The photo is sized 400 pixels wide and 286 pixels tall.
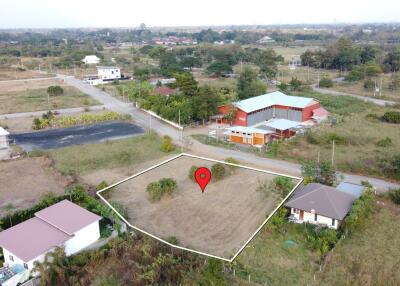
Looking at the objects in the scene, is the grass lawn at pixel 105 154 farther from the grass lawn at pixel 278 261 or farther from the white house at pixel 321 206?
the grass lawn at pixel 278 261

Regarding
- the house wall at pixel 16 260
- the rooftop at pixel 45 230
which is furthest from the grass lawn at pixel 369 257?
the house wall at pixel 16 260

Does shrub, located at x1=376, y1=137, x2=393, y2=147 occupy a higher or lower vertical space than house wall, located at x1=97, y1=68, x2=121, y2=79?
lower

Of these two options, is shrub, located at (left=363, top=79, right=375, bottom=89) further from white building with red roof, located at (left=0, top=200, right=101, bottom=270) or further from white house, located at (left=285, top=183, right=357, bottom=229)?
white building with red roof, located at (left=0, top=200, right=101, bottom=270)

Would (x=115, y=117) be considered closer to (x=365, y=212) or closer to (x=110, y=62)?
(x=365, y=212)

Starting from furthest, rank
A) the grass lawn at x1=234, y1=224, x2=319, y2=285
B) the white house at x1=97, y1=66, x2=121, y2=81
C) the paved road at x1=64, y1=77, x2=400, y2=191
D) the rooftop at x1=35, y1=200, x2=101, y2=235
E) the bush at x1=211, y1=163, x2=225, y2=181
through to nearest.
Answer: the white house at x1=97, y1=66, x2=121, y2=81, the paved road at x1=64, y1=77, x2=400, y2=191, the bush at x1=211, y1=163, x2=225, y2=181, the rooftop at x1=35, y1=200, x2=101, y2=235, the grass lawn at x1=234, y1=224, x2=319, y2=285

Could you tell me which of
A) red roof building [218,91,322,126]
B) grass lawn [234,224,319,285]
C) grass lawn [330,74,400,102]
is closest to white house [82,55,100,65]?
grass lawn [330,74,400,102]

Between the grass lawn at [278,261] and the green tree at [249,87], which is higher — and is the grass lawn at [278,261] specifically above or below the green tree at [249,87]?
below

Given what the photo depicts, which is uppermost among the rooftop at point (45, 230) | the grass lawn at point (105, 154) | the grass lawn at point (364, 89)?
the rooftop at point (45, 230)
